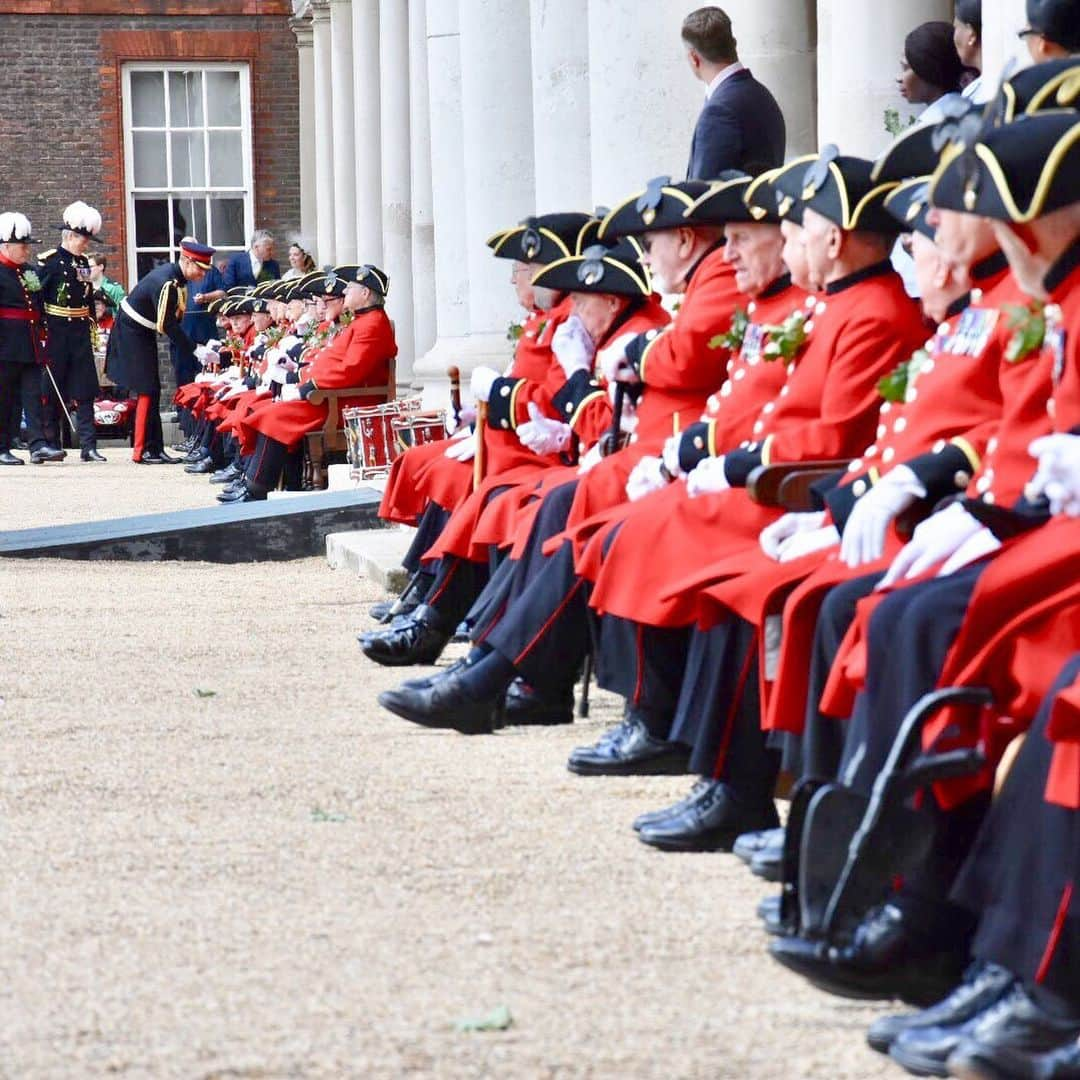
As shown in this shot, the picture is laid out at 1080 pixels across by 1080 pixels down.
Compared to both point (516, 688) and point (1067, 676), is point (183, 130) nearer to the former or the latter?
point (516, 688)

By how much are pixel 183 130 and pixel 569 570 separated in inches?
851

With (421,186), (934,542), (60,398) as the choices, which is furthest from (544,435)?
(60,398)

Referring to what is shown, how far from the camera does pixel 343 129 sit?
70.9 ft

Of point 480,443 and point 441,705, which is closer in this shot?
point 441,705

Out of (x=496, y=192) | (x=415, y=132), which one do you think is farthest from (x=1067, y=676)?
(x=415, y=132)

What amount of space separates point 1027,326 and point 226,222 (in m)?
23.4

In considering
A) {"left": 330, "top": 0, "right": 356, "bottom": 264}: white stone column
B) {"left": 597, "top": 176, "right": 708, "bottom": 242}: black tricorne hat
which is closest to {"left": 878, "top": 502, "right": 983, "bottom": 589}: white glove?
{"left": 597, "top": 176, "right": 708, "bottom": 242}: black tricorne hat

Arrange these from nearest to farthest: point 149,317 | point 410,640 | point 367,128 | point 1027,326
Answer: point 1027,326, point 410,640, point 149,317, point 367,128

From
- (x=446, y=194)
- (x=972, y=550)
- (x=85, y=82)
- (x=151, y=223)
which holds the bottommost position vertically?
(x=972, y=550)

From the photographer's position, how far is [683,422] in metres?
5.88

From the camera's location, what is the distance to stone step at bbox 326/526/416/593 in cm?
948

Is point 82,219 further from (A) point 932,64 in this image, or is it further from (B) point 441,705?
(B) point 441,705

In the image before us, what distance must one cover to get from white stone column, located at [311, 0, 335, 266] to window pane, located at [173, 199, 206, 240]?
2458 millimetres

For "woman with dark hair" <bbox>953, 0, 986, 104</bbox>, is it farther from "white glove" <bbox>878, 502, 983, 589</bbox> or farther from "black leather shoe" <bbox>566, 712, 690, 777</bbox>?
"white glove" <bbox>878, 502, 983, 589</bbox>
